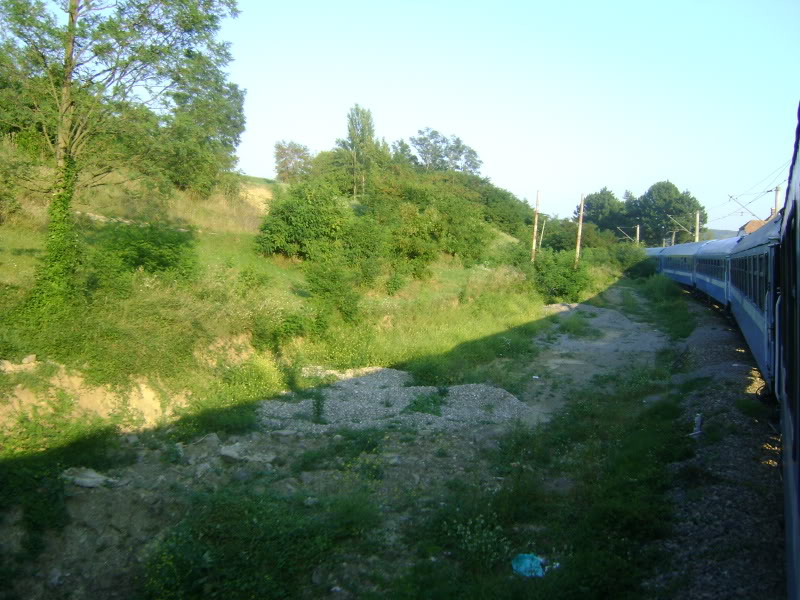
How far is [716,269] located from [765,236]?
11611 millimetres

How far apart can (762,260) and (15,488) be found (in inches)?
413

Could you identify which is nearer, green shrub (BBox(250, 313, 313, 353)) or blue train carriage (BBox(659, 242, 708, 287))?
green shrub (BBox(250, 313, 313, 353))

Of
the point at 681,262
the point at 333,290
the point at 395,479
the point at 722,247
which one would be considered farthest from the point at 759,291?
the point at 681,262

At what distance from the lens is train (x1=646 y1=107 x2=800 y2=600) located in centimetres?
294

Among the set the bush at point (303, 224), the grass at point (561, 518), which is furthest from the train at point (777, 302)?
the bush at point (303, 224)

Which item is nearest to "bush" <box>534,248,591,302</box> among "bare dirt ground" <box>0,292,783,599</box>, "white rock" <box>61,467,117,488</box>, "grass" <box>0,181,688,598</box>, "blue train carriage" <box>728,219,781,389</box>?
"grass" <box>0,181,688,598</box>

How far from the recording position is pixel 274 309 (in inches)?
531

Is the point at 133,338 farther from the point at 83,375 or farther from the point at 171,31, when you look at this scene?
the point at 171,31

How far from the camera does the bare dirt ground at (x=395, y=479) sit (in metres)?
4.64

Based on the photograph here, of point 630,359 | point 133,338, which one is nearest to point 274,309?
point 133,338

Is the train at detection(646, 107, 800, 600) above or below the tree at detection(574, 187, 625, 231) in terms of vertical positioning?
below

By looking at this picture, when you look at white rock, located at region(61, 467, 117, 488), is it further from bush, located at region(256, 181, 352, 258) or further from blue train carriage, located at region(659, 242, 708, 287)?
blue train carriage, located at region(659, 242, 708, 287)

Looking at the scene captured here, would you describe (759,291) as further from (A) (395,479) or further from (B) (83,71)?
(B) (83,71)

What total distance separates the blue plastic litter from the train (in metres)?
1.85
